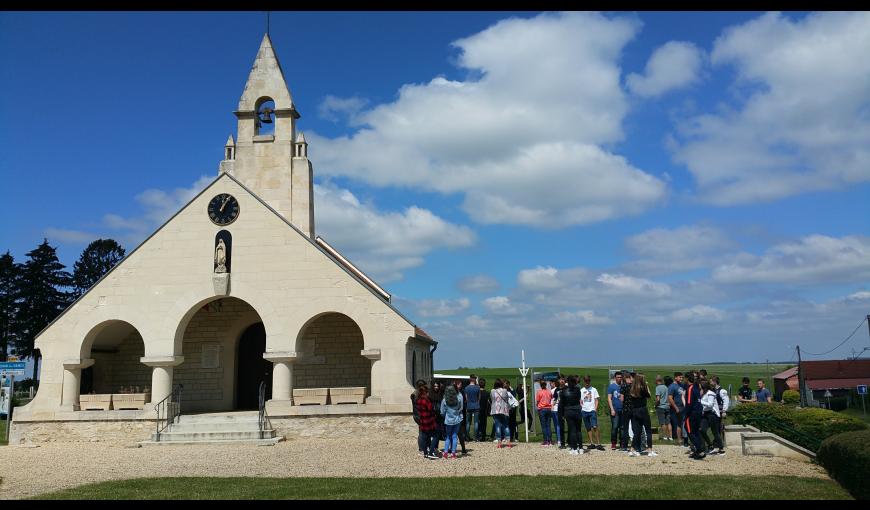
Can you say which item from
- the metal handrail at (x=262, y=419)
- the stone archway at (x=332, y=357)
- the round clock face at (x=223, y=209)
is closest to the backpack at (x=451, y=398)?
the metal handrail at (x=262, y=419)

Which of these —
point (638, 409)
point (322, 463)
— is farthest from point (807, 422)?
point (322, 463)

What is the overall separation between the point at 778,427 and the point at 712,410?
3200 mm

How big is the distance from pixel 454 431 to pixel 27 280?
41.7 meters

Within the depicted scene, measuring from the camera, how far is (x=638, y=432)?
13453mm

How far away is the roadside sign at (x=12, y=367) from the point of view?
18531 mm

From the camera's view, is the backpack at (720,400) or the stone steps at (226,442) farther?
the stone steps at (226,442)

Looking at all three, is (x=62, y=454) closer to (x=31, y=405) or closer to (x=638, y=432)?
(x=31, y=405)

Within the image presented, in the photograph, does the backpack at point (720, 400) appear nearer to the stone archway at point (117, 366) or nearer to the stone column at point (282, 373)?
the stone column at point (282, 373)

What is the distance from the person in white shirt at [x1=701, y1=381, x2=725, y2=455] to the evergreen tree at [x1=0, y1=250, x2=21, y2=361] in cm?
4265

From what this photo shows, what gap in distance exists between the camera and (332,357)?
2148cm

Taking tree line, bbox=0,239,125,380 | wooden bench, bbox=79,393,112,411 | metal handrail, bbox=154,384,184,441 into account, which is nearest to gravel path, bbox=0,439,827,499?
metal handrail, bbox=154,384,184,441

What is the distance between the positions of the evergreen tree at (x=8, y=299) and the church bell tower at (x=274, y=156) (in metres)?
27.2

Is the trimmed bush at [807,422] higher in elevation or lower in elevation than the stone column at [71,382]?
lower

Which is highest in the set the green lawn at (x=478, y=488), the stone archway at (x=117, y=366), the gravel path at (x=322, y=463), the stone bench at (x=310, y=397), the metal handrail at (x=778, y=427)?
the stone archway at (x=117, y=366)
